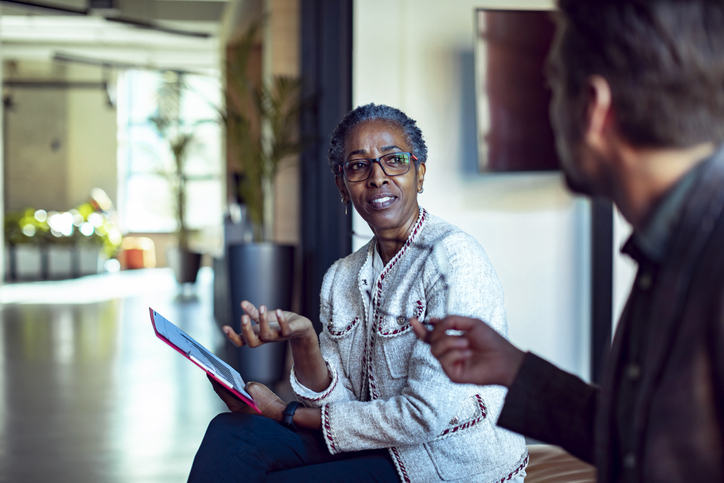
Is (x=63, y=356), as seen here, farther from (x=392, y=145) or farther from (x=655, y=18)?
(x=655, y=18)

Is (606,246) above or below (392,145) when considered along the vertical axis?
below

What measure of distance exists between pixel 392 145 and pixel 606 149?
0.85 metres

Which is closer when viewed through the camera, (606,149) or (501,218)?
(606,149)

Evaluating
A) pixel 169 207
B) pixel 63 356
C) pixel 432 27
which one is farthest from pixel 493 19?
pixel 169 207

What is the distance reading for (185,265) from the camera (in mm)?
9750

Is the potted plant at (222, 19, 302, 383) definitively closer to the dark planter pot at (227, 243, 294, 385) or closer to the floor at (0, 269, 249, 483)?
the dark planter pot at (227, 243, 294, 385)

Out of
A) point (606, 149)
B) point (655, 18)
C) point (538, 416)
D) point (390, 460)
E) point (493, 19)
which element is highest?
point (493, 19)

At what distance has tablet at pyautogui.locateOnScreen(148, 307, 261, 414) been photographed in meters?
1.20

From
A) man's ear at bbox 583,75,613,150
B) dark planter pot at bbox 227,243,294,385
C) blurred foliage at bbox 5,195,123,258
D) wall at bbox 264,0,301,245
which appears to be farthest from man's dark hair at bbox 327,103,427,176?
blurred foliage at bbox 5,195,123,258

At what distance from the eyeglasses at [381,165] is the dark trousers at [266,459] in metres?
0.57

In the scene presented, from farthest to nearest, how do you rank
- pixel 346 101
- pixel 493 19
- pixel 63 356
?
pixel 63 356
pixel 346 101
pixel 493 19

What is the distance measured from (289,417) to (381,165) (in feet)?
1.92

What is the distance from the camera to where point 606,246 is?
11.8 ft

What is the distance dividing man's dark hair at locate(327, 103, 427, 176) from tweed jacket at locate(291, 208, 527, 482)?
18 centimetres
